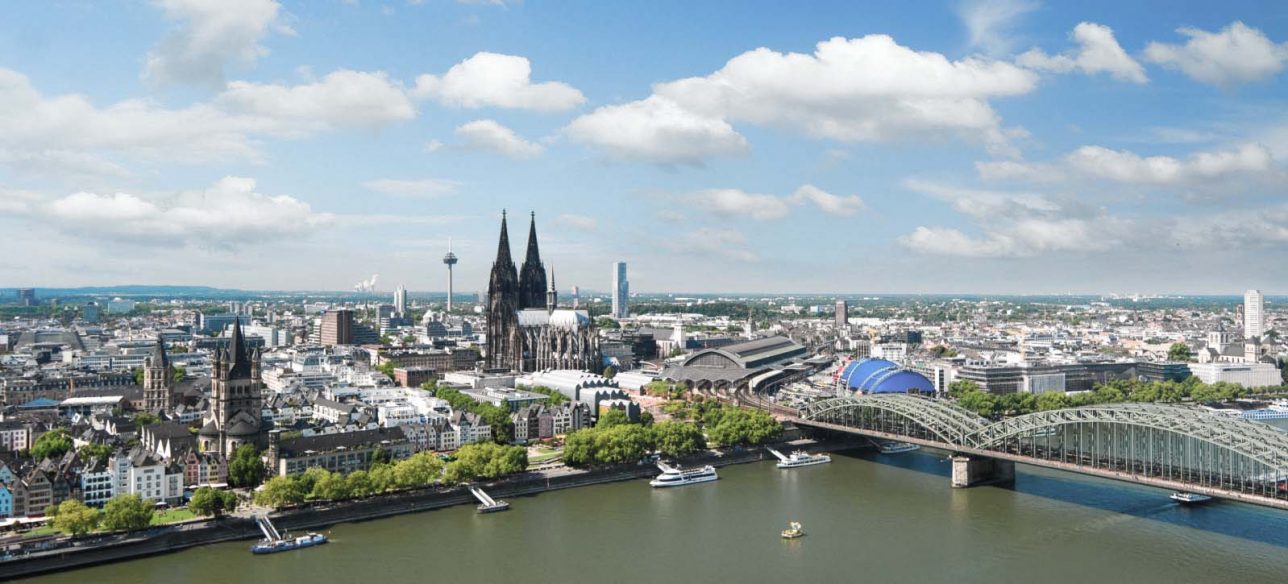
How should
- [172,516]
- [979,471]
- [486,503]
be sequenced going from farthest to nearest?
[979,471], [486,503], [172,516]

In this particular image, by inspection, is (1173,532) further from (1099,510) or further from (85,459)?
(85,459)

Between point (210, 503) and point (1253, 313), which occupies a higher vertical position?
point (1253, 313)

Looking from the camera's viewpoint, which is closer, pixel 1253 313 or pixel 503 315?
pixel 503 315

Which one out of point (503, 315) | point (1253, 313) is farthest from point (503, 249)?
point (1253, 313)

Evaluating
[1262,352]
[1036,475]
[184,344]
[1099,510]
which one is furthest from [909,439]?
[184,344]

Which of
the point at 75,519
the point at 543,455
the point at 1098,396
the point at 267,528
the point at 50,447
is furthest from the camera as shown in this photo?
the point at 1098,396

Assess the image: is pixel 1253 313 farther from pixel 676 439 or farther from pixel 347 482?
pixel 347 482
